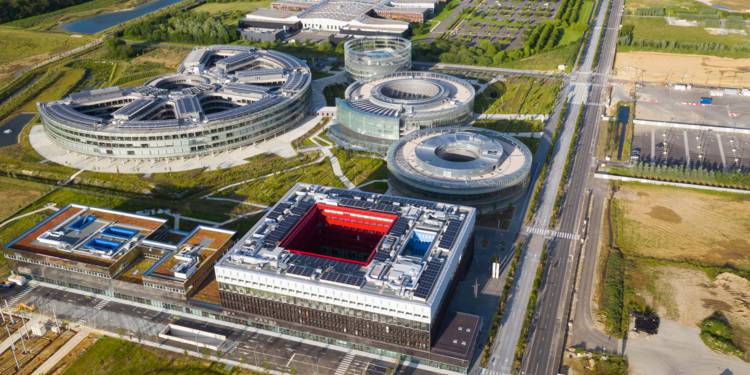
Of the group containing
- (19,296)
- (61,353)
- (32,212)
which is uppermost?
(32,212)

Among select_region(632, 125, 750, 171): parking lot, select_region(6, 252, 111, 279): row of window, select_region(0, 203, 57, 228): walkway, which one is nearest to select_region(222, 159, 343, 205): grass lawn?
select_region(0, 203, 57, 228): walkway

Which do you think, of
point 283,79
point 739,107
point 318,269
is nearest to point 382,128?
point 283,79

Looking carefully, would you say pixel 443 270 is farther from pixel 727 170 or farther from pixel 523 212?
pixel 727 170

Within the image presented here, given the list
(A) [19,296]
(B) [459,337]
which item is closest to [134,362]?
(A) [19,296]

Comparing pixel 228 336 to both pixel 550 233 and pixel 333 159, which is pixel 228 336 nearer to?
pixel 333 159

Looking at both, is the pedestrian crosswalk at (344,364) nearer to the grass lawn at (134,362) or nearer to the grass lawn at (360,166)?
the grass lawn at (134,362)

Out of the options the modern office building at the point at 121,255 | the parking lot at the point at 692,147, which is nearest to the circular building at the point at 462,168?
the parking lot at the point at 692,147
